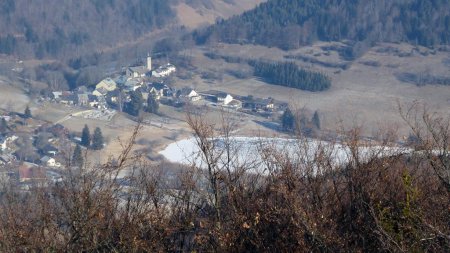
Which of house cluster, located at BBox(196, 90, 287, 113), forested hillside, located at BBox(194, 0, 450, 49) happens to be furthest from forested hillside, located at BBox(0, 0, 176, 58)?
house cluster, located at BBox(196, 90, 287, 113)

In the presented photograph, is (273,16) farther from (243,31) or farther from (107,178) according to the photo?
(107,178)

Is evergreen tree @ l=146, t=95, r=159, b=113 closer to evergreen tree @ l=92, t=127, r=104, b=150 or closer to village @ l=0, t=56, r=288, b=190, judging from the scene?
village @ l=0, t=56, r=288, b=190

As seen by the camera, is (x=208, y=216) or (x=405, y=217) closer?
(x=405, y=217)

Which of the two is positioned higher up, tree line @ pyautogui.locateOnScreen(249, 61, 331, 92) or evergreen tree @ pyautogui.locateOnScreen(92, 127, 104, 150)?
tree line @ pyautogui.locateOnScreen(249, 61, 331, 92)

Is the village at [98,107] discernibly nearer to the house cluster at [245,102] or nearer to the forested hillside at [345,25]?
the house cluster at [245,102]

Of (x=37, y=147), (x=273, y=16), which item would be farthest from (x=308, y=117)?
(x=273, y=16)

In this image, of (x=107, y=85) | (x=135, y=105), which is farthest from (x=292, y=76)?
(x=107, y=85)
